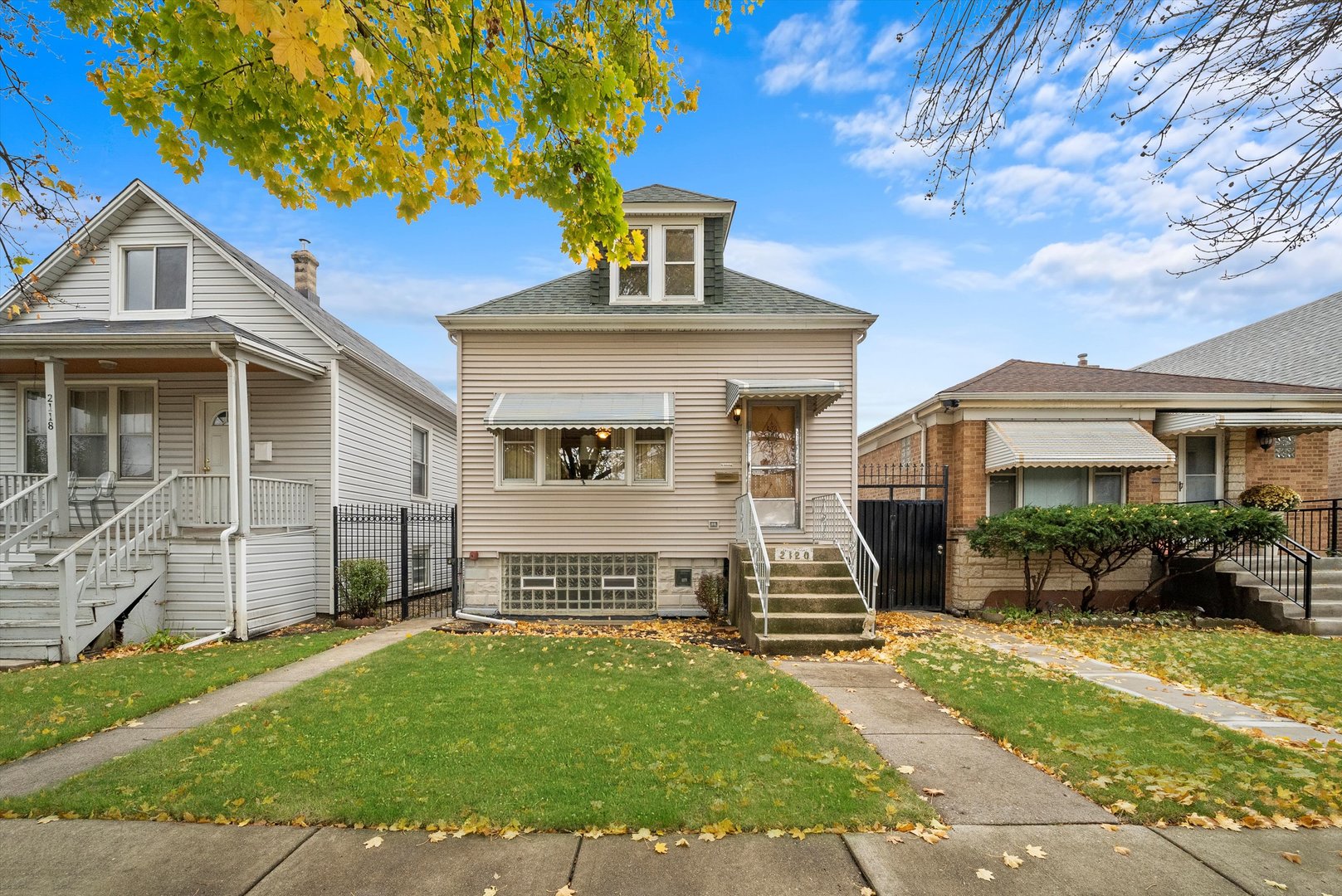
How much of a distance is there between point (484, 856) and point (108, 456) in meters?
12.6

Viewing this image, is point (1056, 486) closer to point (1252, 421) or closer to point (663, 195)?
point (1252, 421)

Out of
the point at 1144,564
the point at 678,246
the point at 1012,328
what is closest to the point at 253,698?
the point at 678,246

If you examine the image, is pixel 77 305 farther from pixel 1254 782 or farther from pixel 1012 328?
pixel 1012 328

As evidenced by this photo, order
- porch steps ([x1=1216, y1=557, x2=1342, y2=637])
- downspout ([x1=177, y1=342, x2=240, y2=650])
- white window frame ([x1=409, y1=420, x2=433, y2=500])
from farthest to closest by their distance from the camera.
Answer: white window frame ([x1=409, y1=420, x2=433, y2=500]), porch steps ([x1=1216, y1=557, x2=1342, y2=637]), downspout ([x1=177, y1=342, x2=240, y2=650])

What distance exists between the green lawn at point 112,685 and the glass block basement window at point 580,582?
300cm

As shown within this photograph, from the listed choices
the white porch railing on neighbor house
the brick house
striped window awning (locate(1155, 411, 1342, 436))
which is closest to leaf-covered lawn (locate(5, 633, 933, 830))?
the white porch railing on neighbor house

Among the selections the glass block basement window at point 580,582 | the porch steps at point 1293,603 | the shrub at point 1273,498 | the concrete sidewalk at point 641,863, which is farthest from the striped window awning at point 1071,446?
the concrete sidewalk at point 641,863

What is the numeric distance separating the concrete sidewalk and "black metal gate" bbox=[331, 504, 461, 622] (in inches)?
296

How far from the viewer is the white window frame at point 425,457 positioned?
1458 centimetres

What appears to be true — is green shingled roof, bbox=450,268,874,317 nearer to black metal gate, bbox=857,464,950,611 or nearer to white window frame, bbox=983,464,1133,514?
black metal gate, bbox=857,464,950,611

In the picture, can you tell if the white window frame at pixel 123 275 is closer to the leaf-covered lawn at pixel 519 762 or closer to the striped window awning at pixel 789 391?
the leaf-covered lawn at pixel 519 762

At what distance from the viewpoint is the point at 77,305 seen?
11133mm

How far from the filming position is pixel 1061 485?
11.5 meters

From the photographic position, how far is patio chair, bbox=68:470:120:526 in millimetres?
10031
